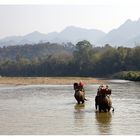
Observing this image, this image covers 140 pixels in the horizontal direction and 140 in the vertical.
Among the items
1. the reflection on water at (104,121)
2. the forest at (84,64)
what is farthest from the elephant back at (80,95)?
the forest at (84,64)

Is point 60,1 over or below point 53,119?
over

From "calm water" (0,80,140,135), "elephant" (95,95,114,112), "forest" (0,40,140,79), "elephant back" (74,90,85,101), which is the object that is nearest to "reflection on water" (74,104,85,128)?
"calm water" (0,80,140,135)

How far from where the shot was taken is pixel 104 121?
17172mm

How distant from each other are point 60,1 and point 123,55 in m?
79.4

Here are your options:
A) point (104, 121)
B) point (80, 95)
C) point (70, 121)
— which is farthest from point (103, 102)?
point (80, 95)

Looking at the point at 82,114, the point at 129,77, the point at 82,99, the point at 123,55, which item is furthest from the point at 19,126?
the point at 123,55

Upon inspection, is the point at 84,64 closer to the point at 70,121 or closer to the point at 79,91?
the point at 79,91

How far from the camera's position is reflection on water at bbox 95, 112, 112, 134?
1473 cm

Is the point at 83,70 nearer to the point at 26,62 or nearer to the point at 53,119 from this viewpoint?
the point at 26,62

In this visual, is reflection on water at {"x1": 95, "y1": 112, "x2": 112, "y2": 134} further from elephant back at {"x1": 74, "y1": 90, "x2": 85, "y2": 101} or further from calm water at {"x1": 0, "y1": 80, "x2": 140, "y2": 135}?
elephant back at {"x1": 74, "y1": 90, "x2": 85, "y2": 101}

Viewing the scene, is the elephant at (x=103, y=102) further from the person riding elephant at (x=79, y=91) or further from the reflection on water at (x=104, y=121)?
the person riding elephant at (x=79, y=91)

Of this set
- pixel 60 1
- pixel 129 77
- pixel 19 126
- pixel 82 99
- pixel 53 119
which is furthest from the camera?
pixel 129 77

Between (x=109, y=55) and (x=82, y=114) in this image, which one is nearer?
(x=82, y=114)

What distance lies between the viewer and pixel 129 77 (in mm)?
69688
